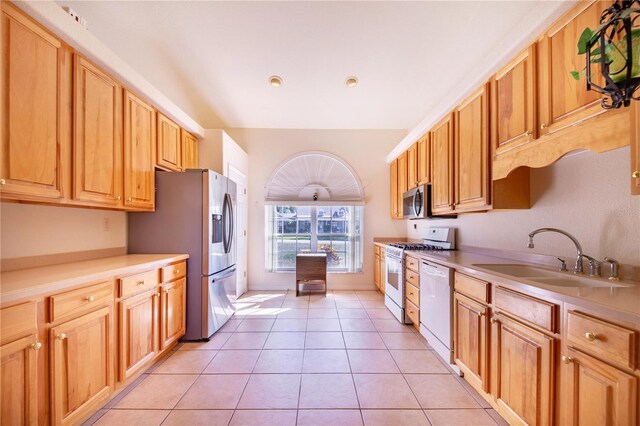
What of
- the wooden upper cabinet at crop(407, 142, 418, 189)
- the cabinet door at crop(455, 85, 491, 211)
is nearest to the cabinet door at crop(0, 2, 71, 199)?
the cabinet door at crop(455, 85, 491, 211)

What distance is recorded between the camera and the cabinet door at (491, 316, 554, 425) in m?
1.26

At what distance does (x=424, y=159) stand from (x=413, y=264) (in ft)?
4.67

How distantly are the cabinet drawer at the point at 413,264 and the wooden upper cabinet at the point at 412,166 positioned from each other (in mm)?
1185

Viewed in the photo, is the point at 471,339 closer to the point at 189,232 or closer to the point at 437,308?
the point at 437,308

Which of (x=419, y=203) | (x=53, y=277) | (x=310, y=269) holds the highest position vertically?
(x=419, y=203)

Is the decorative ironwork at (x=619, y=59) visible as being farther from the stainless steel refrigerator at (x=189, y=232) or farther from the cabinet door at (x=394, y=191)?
the cabinet door at (x=394, y=191)

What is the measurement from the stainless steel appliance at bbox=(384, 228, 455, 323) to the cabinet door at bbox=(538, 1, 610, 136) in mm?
1938

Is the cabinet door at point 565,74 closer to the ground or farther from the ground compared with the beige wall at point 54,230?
farther from the ground

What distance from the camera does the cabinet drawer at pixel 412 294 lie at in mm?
2854

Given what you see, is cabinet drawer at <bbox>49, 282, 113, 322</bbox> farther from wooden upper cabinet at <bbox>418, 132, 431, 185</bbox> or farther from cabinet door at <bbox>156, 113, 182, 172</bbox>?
wooden upper cabinet at <bbox>418, 132, 431, 185</bbox>

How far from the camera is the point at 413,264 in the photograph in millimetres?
2975

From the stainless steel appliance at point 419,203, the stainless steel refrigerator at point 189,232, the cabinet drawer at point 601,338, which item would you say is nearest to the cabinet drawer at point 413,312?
the stainless steel appliance at point 419,203

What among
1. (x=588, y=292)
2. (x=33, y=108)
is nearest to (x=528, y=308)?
(x=588, y=292)

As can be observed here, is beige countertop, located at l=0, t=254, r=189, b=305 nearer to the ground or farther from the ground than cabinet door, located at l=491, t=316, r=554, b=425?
farther from the ground
